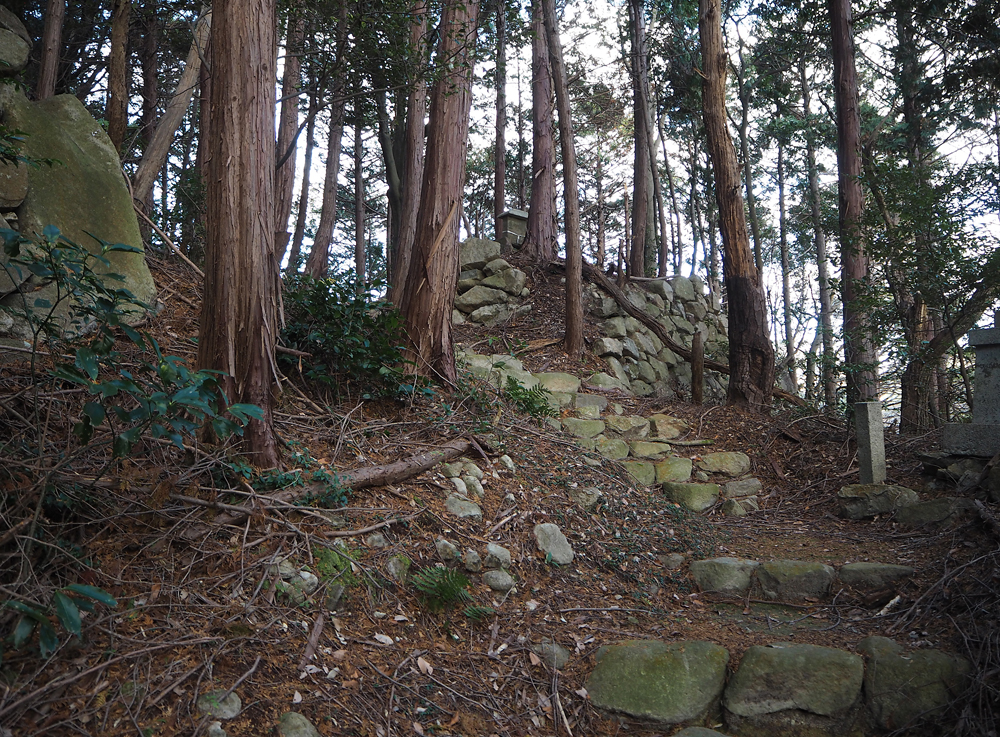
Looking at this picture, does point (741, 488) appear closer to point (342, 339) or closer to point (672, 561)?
point (672, 561)

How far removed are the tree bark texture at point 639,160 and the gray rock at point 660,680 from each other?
10.5 metres

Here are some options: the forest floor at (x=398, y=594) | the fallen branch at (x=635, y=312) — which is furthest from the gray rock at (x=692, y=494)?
the fallen branch at (x=635, y=312)

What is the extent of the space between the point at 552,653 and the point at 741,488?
4.05 m

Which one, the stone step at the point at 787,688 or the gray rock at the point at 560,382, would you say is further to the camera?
the gray rock at the point at 560,382

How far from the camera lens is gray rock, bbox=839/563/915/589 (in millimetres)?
4102

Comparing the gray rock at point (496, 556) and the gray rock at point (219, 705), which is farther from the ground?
the gray rock at point (496, 556)

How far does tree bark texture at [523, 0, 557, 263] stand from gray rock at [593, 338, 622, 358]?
2.13 m

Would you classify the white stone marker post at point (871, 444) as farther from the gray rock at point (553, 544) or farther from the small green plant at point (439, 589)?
the small green plant at point (439, 589)

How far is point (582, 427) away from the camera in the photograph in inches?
275

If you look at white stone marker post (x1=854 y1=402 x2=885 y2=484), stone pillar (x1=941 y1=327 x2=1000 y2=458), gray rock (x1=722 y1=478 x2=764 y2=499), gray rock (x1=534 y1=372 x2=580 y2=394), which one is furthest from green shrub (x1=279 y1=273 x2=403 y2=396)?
stone pillar (x1=941 y1=327 x2=1000 y2=458)

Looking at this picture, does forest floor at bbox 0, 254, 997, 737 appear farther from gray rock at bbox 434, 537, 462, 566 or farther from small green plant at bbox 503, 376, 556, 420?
small green plant at bbox 503, 376, 556, 420

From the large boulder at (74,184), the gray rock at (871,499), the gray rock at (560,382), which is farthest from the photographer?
the gray rock at (560,382)

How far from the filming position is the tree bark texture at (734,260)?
8195mm

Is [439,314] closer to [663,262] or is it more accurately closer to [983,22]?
[983,22]
